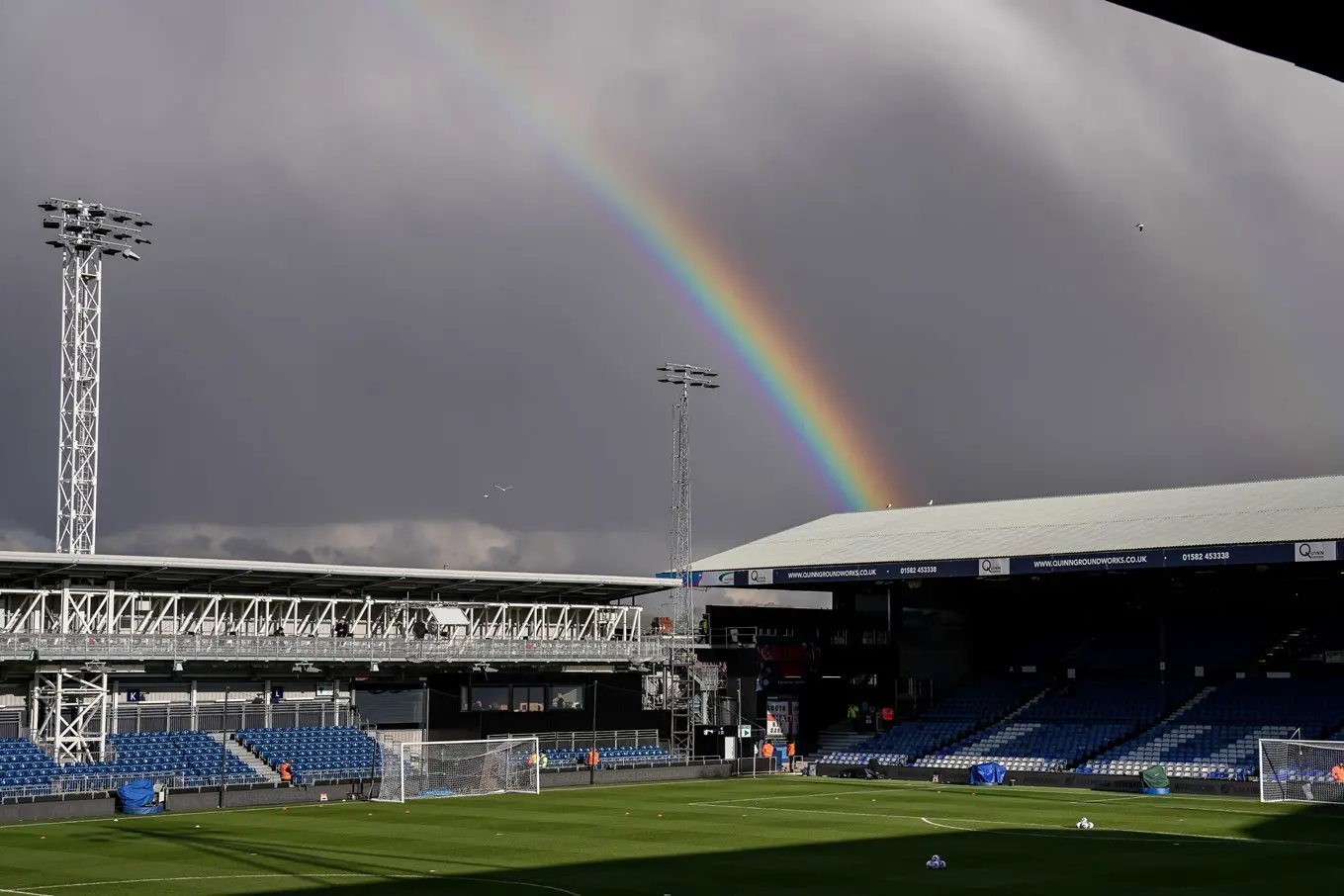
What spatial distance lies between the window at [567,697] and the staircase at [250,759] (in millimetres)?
18092

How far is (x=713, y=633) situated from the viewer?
275 ft

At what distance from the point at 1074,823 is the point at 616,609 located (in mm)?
39718

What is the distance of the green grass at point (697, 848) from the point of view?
107 feet

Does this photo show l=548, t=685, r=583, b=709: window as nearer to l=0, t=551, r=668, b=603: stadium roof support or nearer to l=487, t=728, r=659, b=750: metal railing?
l=487, t=728, r=659, b=750: metal railing

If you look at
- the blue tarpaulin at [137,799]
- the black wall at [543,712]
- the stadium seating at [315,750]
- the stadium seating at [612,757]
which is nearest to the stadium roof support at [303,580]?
the black wall at [543,712]

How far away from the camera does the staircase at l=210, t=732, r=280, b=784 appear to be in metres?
62.5

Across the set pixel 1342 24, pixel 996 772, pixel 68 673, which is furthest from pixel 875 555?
pixel 1342 24

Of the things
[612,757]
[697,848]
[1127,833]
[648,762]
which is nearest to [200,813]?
[697,848]

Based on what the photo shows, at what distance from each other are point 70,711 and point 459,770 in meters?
16.9

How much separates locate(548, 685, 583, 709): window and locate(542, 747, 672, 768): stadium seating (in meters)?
2.83

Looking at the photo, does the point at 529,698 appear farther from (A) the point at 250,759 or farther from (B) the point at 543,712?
(A) the point at 250,759

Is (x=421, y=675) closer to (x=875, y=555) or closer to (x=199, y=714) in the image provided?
(x=199, y=714)

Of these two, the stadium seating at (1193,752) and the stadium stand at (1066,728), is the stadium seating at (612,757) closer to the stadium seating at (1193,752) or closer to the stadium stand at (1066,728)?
the stadium stand at (1066,728)

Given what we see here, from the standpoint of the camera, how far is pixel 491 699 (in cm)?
7644
